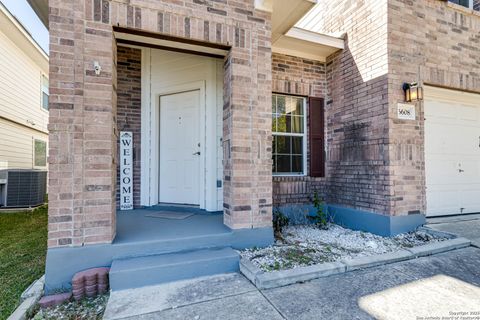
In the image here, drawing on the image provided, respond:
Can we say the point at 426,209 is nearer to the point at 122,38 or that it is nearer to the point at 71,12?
the point at 122,38

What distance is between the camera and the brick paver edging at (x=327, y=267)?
2543 mm

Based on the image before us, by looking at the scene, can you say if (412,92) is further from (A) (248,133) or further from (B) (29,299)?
(B) (29,299)

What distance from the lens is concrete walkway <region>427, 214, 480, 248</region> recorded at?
3846 mm

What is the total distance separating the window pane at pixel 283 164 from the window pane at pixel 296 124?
551mm

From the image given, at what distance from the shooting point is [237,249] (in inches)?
127

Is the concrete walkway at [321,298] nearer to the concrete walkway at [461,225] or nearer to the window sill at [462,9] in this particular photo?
the concrete walkway at [461,225]

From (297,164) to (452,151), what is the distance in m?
2.79

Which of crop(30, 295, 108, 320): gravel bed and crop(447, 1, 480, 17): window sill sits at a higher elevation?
crop(447, 1, 480, 17): window sill

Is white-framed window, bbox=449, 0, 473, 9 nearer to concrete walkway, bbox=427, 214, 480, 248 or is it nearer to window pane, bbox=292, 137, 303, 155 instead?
window pane, bbox=292, 137, 303, 155

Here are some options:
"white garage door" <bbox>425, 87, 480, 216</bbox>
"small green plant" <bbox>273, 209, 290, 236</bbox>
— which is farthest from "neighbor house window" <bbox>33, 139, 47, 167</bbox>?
"white garage door" <bbox>425, 87, 480, 216</bbox>

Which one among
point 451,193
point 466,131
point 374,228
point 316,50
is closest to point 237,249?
point 374,228

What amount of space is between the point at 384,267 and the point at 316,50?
3809 mm

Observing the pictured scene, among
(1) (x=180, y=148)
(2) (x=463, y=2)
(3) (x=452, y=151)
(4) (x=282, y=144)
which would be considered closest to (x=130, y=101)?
(1) (x=180, y=148)

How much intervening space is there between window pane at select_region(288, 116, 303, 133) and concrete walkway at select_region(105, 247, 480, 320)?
2864 mm
